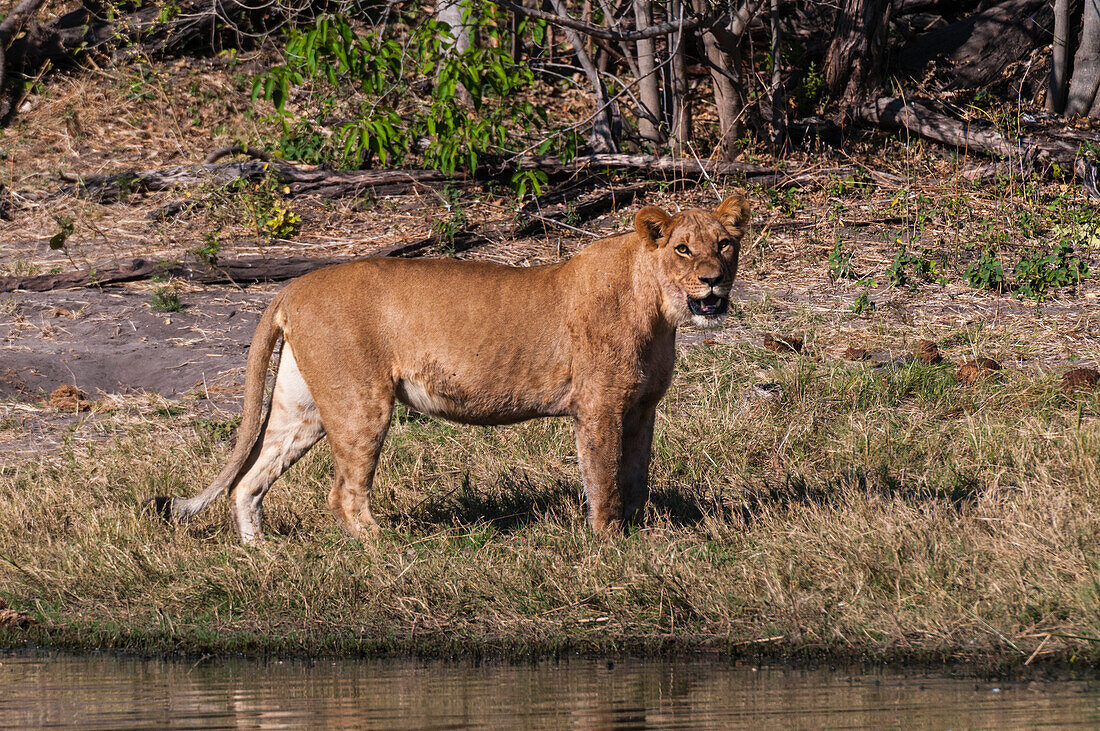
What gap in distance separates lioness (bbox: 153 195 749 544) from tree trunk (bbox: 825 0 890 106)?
745 cm

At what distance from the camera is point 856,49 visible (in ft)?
42.0

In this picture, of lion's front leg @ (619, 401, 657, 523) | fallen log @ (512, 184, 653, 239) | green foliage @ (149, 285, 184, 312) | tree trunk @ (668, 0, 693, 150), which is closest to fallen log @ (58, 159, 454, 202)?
fallen log @ (512, 184, 653, 239)

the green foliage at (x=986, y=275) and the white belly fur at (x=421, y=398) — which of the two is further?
the green foliage at (x=986, y=275)

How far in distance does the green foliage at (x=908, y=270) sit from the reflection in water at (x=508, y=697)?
242 inches

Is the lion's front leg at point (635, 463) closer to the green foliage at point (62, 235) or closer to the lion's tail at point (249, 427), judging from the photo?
the lion's tail at point (249, 427)

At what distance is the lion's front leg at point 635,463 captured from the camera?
6.24 metres

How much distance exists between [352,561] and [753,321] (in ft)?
15.8

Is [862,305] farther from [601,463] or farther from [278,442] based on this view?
[278,442]

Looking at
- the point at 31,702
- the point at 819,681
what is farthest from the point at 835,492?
the point at 31,702

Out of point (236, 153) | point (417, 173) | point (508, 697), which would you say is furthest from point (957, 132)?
point (508, 697)

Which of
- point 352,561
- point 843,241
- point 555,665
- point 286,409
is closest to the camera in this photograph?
point 555,665

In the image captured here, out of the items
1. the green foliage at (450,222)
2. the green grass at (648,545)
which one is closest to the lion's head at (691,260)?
the green grass at (648,545)

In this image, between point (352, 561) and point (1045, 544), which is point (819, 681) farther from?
point (352, 561)

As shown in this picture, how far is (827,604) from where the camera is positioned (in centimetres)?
489
